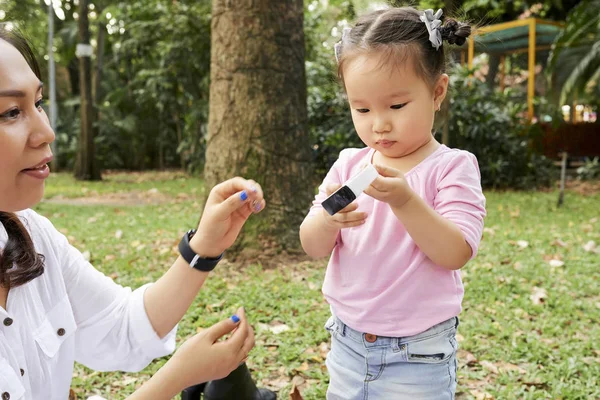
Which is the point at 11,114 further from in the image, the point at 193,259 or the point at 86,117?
the point at 86,117

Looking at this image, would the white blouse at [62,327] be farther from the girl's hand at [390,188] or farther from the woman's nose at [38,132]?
the girl's hand at [390,188]

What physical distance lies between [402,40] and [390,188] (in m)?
0.42

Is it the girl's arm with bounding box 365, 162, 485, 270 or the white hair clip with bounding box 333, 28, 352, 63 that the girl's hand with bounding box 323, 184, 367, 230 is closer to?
the girl's arm with bounding box 365, 162, 485, 270

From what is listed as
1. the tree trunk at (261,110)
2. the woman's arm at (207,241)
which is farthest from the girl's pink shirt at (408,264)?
the tree trunk at (261,110)

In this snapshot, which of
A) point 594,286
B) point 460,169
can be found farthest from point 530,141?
point 460,169

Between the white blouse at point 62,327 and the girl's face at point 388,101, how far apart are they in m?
0.88

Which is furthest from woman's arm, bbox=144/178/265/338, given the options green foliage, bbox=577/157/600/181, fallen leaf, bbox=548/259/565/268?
green foliage, bbox=577/157/600/181

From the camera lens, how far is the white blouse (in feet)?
4.89

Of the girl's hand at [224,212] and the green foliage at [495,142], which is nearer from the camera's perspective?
the girl's hand at [224,212]

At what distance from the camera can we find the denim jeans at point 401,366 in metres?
1.56

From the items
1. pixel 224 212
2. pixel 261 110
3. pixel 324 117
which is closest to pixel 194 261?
pixel 224 212

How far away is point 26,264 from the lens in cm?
153

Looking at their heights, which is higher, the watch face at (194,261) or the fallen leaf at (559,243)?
the watch face at (194,261)

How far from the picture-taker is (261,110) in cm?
434
